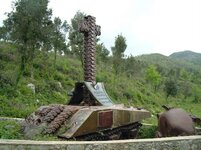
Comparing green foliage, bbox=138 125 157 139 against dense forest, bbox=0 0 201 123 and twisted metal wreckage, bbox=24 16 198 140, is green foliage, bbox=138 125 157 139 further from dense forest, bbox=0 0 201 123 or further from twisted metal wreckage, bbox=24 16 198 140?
dense forest, bbox=0 0 201 123

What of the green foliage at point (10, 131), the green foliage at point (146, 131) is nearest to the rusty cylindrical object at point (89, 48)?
the green foliage at point (146, 131)

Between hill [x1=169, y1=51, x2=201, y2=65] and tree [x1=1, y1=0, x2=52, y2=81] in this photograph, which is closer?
tree [x1=1, y1=0, x2=52, y2=81]

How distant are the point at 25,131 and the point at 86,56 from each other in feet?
7.58

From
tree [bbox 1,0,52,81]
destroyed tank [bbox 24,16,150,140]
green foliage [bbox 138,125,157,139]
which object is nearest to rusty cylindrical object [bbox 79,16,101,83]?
destroyed tank [bbox 24,16,150,140]

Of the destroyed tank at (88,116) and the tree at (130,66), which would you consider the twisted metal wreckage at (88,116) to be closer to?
the destroyed tank at (88,116)

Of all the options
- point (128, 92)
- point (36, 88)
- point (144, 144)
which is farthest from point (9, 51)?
point (144, 144)

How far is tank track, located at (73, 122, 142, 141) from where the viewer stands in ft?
22.5

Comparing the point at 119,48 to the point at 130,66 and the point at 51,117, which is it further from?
the point at 51,117

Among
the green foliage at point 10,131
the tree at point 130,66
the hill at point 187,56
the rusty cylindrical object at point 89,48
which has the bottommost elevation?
the green foliage at point 10,131

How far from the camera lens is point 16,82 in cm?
1884

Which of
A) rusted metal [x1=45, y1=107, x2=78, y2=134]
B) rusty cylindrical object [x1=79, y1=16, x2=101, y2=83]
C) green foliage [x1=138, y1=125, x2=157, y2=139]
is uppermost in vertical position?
rusty cylindrical object [x1=79, y1=16, x2=101, y2=83]

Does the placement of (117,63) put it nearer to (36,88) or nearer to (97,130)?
(36,88)

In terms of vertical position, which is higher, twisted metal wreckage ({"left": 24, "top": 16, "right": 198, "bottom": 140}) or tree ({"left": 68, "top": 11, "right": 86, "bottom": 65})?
tree ({"left": 68, "top": 11, "right": 86, "bottom": 65})

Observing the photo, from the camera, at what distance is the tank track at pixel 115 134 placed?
6863mm
